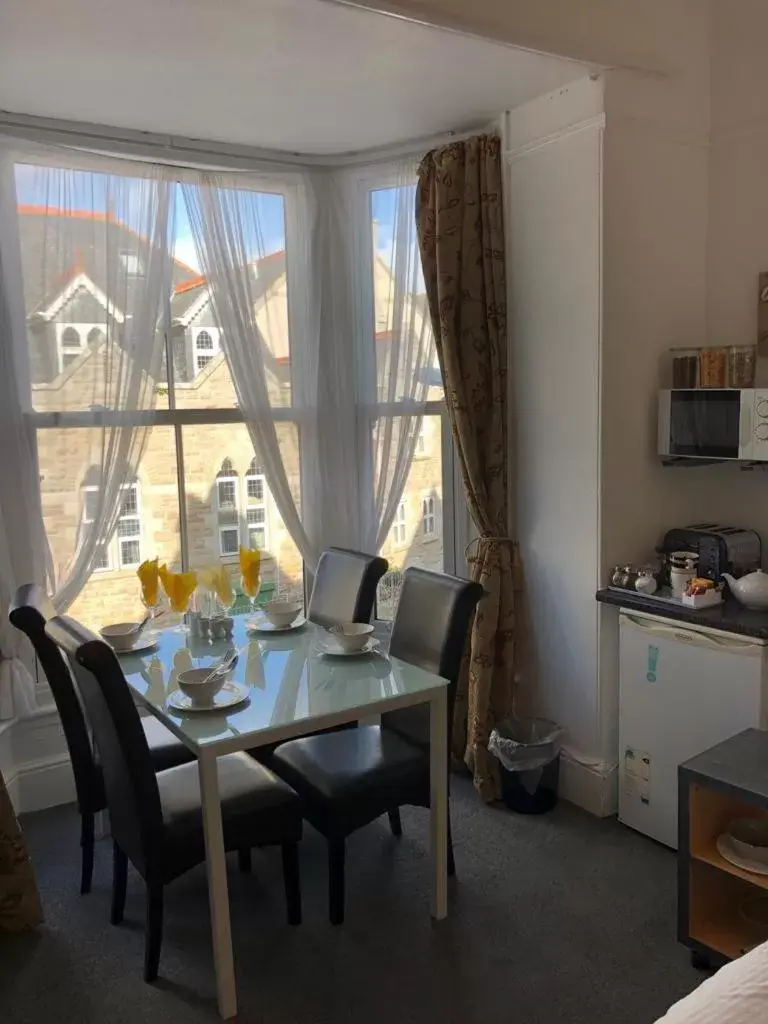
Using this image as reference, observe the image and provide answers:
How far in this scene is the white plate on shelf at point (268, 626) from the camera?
9.77ft

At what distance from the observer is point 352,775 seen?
2.45m

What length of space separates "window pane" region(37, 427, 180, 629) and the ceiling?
3.93 ft

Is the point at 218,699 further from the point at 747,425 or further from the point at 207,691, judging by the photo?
the point at 747,425

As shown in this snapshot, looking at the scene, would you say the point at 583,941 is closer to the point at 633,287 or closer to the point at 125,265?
the point at 633,287

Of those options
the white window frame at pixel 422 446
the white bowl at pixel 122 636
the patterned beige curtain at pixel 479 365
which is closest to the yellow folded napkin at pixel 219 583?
the white bowl at pixel 122 636

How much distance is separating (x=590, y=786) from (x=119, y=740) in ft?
5.85

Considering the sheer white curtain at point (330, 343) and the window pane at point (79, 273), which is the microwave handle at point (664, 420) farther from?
the window pane at point (79, 273)

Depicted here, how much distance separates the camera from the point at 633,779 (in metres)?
2.90

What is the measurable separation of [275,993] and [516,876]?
34.3 inches

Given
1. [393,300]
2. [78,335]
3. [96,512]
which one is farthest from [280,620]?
[393,300]

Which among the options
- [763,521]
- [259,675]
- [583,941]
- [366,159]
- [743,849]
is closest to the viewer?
[743,849]

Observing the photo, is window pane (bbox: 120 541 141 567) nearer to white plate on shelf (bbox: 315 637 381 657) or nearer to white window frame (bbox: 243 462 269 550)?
white window frame (bbox: 243 462 269 550)

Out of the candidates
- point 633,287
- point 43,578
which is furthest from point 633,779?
point 43,578

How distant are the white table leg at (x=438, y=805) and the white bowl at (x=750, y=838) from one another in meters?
0.78
